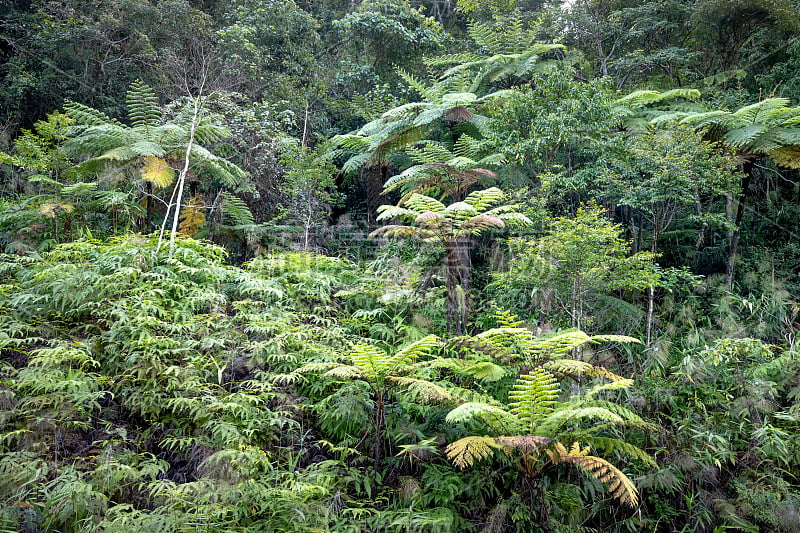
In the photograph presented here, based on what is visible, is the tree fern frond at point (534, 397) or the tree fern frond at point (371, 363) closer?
the tree fern frond at point (534, 397)

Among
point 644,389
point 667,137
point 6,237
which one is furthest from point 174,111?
point 644,389

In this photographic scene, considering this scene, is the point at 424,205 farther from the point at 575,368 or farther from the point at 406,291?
the point at 575,368

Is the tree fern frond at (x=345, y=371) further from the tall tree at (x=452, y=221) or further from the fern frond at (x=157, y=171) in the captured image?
the fern frond at (x=157, y=171)

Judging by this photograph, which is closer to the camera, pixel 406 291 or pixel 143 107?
pixel 406 291

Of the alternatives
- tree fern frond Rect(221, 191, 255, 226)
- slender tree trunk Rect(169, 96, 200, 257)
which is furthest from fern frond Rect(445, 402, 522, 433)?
tree fern frond Rect(221, 191, 255, 226)

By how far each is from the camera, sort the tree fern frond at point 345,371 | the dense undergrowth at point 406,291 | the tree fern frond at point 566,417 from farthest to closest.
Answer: the tree fern frond at point 345,371 → the dense undergrowth at point 406,291 → the tree fern frond at point 566,417

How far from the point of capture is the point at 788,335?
552 cm

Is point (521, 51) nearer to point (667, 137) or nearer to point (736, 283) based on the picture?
point (667, 137)

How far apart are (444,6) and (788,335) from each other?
460 inches

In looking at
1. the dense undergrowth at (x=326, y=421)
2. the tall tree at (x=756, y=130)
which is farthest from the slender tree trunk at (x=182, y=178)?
the tall tree at (x=756, y=130)

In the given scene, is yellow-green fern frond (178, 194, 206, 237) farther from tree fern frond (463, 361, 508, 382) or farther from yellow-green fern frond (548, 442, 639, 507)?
yellow-green fern frond (548, 442, 639, 507)

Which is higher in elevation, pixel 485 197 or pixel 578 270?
pixel 485 197

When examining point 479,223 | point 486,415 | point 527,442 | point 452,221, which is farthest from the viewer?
point 452,221

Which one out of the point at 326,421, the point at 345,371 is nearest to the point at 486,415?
the point at 345,371
